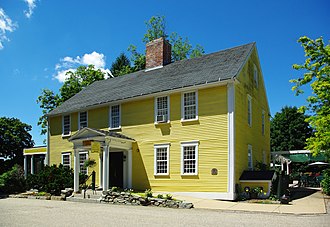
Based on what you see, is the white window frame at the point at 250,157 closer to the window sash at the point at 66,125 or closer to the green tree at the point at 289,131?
the window sash at the point at 66,125

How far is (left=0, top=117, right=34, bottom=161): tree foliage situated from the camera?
4088 cm

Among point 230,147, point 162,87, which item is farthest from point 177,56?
point 230,147

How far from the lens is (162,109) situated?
19.5 metres

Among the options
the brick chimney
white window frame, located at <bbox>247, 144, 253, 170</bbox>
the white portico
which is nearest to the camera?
the white portico

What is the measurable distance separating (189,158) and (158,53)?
9.48 metres

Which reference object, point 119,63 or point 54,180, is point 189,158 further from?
point 119,63

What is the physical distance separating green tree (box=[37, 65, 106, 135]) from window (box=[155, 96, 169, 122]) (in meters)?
20.7

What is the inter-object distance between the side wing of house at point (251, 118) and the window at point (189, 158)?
2.12 meters

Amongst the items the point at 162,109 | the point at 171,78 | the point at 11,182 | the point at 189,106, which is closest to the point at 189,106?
the point at 189,106

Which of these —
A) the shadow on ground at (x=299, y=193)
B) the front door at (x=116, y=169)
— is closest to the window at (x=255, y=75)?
the shadow on ground at (x=299, y=193)

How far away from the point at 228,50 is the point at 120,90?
757 centimetres

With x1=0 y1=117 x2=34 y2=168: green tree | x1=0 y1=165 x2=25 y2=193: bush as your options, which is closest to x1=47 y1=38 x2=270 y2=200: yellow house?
x1=0 y1=165 x2=25 y2=193: bush

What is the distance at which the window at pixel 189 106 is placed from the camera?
1830cm

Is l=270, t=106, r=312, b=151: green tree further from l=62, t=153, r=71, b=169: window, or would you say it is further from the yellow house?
l=62, t=153, r=71, b=169: window
